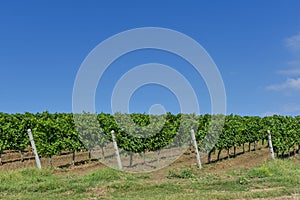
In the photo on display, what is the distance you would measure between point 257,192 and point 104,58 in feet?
26.2

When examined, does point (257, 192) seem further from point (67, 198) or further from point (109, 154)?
point (109, 154)

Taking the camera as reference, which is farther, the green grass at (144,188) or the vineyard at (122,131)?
the vineyard at (122,131)

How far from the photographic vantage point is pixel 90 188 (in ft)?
32.0

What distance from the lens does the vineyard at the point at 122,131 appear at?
18891mm

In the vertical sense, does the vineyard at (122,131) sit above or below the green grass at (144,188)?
above

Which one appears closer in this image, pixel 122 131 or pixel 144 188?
pixel 144 188

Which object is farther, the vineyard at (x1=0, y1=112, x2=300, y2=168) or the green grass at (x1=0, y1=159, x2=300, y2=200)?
the vineyard at (x1=0, y1=112, x2=300, y2=168)

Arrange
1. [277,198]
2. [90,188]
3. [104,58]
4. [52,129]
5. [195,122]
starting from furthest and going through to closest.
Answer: [195,122], [52,129], [104,58], [90,188], [277,198]

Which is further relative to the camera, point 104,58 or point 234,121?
point 234,121

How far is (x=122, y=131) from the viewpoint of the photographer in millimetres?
19625

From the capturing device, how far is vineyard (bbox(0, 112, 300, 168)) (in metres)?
18.9

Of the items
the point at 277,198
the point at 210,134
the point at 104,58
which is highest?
the point at 104,58

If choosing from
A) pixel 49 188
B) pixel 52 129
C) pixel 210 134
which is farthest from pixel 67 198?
pixel 210 134

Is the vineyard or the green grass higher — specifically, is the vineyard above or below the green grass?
above
